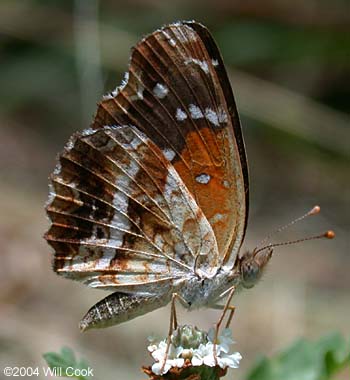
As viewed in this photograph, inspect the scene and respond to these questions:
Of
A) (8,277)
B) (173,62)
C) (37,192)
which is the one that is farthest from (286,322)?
(173,62)

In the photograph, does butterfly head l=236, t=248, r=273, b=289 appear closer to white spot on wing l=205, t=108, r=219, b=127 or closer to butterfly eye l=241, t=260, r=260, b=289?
butterfly eye l=241, t=260, r=260, b=289

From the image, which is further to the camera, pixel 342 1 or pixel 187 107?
pixel 342 1

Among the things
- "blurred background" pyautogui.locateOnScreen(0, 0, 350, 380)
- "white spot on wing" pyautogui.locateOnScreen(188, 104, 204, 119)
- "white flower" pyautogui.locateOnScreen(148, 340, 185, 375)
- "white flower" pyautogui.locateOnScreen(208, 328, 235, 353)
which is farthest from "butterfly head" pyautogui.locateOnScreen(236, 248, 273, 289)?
"blurred background" pyautogui.locateOnScreen(0, 0, 350, 380)

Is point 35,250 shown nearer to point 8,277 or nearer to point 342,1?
point 8,277

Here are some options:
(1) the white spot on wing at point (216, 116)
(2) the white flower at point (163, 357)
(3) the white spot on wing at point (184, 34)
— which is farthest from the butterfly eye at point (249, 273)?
(3) the white spot on wing at point (184, 34)

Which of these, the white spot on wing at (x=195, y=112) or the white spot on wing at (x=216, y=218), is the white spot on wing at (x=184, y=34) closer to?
the white spot on wing at (x=195, y=112)

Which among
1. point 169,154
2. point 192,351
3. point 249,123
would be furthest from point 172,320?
point 249,123

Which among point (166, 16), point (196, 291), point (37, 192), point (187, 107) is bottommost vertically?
point (196, 291)
